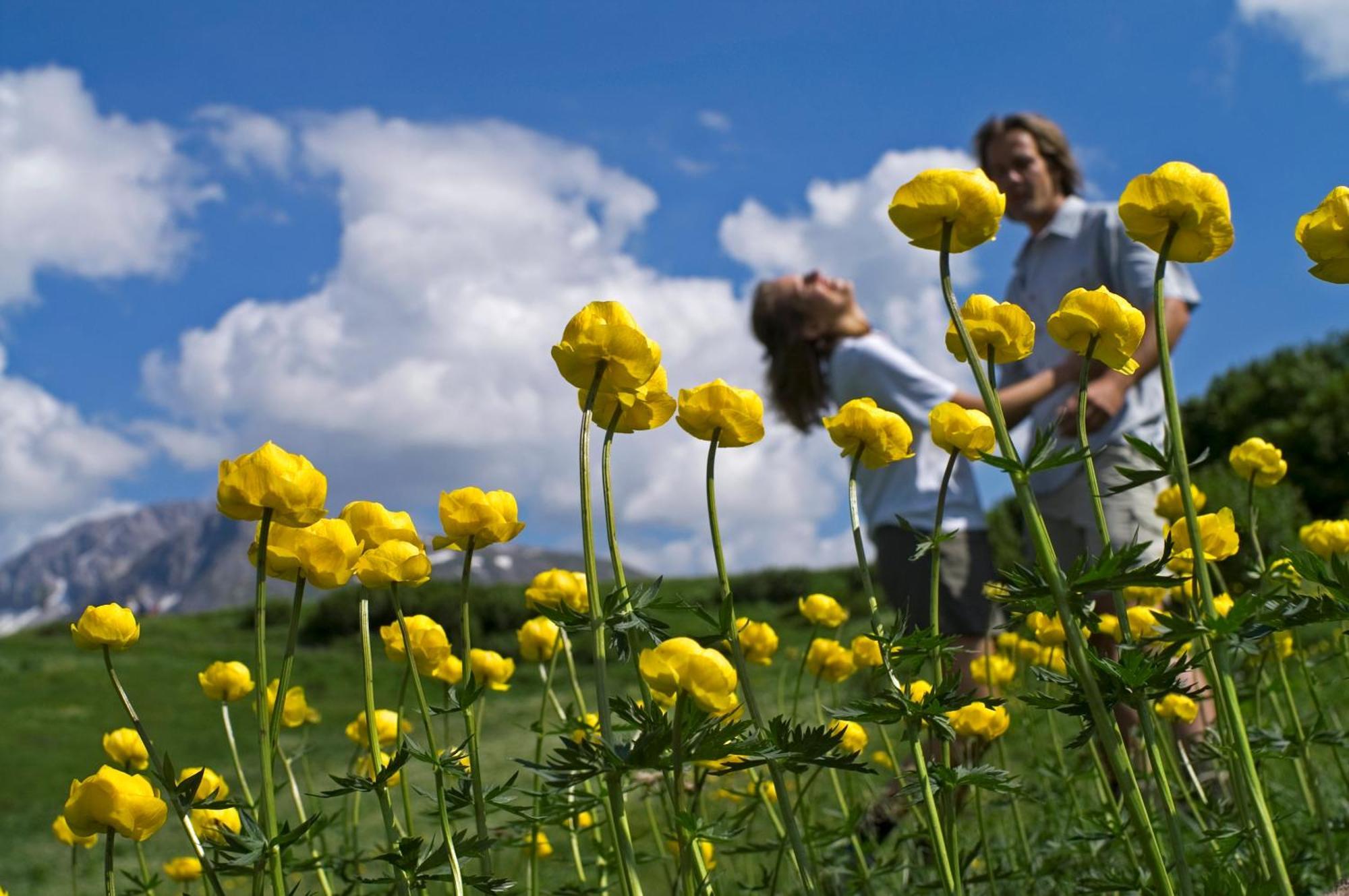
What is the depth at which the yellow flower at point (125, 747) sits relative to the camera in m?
1.52

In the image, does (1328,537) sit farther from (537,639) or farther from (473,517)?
(473,517)

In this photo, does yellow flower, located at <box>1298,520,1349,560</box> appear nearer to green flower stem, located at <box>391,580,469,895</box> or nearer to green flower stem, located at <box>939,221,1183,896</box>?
green flower stem, located at <box>939,221,1183,896</box>

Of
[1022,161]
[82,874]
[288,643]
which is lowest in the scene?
[82,874]

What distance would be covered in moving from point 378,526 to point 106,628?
322 millimetres

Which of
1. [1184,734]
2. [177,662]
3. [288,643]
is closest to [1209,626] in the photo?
[288,643]

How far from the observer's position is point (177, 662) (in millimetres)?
8023

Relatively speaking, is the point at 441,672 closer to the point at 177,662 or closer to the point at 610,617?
the point at 610,617

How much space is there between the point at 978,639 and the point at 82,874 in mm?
3161

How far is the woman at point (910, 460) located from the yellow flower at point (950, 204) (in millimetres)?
1951

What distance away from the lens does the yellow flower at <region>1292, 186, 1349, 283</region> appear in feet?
3.58

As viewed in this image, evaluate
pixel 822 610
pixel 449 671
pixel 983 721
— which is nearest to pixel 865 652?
pixel 822 610

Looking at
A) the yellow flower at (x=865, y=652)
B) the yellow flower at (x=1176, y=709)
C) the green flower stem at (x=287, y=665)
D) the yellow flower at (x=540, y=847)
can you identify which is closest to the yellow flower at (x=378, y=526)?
the green flower stem at (x=287, y=665)

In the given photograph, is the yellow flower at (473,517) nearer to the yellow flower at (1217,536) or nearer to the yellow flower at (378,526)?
the yellow flower at (378,526)

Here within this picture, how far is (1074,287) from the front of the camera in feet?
10.2
